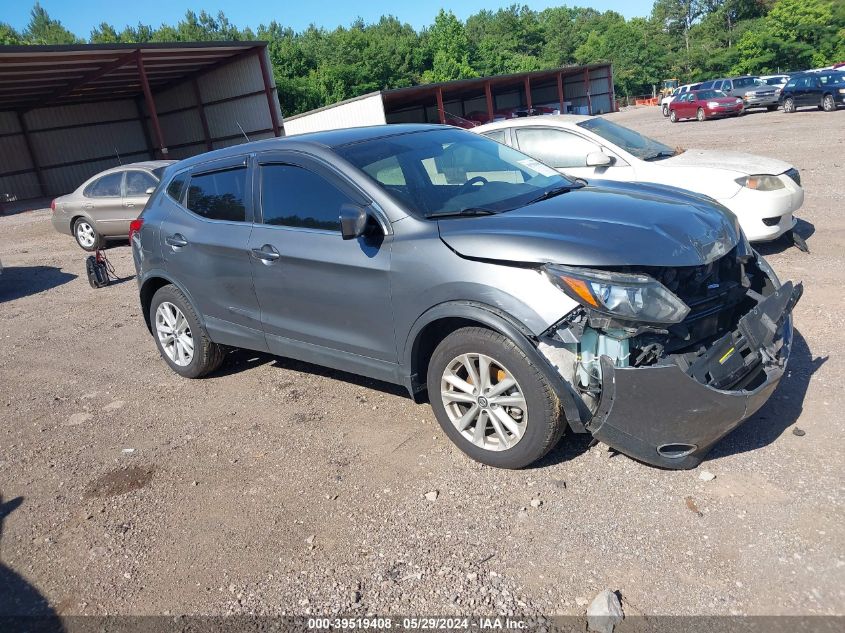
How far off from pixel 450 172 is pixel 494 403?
5.41ft

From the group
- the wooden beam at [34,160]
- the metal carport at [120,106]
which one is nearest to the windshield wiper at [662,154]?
the metal carport at [120,106]

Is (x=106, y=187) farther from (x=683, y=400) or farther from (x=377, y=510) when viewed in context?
(x=683, y=400)

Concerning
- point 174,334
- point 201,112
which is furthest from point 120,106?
point 174,334

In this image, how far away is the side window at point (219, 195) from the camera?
16.0ft

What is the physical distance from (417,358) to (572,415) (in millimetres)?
1017

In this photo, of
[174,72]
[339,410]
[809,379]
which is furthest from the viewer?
[174,72]

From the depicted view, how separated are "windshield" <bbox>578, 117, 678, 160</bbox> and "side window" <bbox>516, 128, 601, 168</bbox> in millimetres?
214

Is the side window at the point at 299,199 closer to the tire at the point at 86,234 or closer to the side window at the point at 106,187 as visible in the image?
the side window at the point at 106,187

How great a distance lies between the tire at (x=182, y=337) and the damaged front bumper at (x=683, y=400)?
132 inches

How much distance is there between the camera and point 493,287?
3.47 meters

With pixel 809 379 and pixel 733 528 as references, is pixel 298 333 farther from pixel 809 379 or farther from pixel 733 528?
pixel 809 379

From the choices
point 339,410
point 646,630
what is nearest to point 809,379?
point 646,630

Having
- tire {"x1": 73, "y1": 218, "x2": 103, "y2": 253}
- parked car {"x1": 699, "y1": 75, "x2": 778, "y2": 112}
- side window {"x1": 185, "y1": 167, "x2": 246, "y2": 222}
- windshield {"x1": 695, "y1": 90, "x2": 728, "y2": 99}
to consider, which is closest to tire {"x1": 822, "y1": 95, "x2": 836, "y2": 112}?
parked car {"x1": 699, "y1": 75, "x2": 778, "y2": 112}

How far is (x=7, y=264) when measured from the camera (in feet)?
42.9
